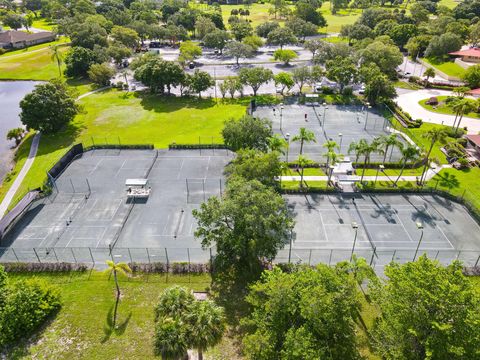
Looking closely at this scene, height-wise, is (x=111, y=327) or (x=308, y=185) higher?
(x=308, y=185)

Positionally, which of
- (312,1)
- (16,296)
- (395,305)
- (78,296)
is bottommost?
(78,296)

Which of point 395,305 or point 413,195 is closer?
point 395,305

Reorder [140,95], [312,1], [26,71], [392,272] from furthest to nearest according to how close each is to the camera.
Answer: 1. [312,1]
2. [26,71]
3. [140,95]
4. [392,272]

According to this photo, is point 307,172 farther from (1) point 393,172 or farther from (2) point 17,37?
(2) point 17,37

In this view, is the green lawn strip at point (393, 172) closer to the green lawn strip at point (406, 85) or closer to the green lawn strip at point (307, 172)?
the green lawn strip at point (307, 172)

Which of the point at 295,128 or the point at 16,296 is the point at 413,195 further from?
the point at 16,296

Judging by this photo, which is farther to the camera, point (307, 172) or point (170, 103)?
point (170, 103)

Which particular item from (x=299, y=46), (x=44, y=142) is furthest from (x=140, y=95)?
(x=299, y=46)

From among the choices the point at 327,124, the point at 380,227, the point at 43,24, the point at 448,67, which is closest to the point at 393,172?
the point at 380,227
